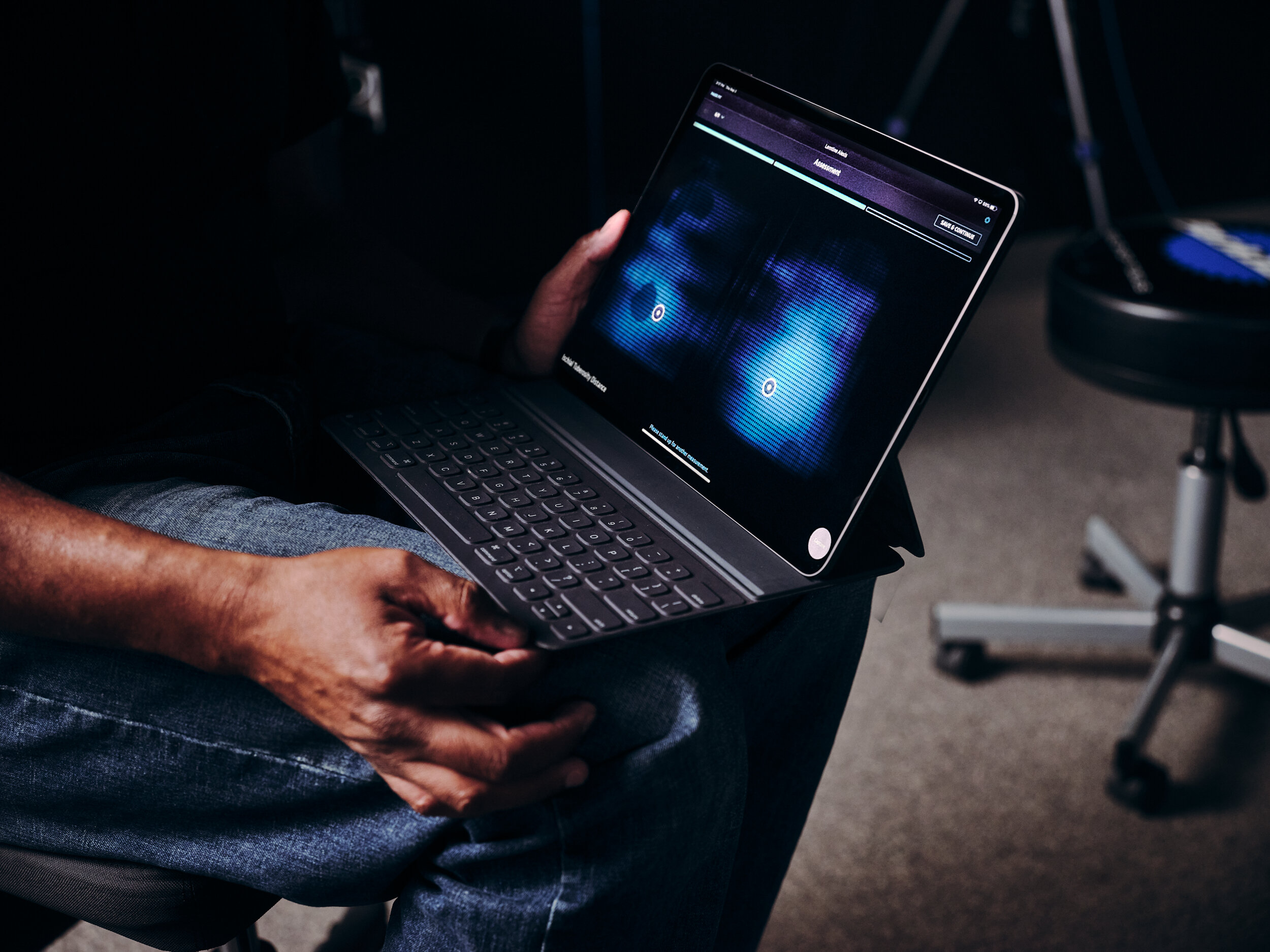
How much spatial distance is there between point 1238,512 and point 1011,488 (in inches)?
15.3

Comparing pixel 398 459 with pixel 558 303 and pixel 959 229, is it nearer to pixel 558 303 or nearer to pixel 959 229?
pixel 558 303

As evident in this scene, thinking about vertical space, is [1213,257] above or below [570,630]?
above

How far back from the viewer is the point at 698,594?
590 mm

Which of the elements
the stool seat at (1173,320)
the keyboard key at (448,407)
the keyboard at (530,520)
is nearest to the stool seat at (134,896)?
the keyboard at (530,520)

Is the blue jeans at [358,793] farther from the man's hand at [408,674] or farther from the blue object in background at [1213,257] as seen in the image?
the blue object in background at [1213,257]

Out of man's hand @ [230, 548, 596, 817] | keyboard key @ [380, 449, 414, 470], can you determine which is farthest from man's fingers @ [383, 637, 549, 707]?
keyboard key @ [380, 449, 414, 470]

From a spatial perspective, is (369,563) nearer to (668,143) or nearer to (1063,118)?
(668,143)

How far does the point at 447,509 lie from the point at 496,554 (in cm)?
7

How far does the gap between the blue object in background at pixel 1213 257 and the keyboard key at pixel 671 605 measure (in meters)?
1.00

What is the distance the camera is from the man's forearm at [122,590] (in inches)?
21.0

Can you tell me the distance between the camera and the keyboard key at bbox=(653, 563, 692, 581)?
1.98ft

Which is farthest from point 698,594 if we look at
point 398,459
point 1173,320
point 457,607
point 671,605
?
point 1173,320

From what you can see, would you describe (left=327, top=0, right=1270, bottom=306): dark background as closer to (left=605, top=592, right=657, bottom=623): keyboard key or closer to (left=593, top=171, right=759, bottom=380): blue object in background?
(left=593, top=171, right=759, bottom=380): blue object in background

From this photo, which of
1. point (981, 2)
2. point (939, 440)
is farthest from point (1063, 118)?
point (939, 440)
